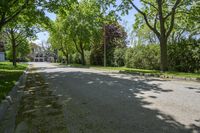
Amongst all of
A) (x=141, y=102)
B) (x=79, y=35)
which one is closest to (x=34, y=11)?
(x=141, y=102)

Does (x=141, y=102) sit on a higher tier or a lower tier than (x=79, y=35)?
lower

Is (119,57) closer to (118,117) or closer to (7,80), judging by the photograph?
(7,80)

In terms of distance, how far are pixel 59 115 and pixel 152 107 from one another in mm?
2469

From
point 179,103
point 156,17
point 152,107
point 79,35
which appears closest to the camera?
point 152,107

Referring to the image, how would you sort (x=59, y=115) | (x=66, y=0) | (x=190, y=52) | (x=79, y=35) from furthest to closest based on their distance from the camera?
(x=79, y=35) → (x=190, y=52) → (x=66, y=0) → (x=59, y=115)

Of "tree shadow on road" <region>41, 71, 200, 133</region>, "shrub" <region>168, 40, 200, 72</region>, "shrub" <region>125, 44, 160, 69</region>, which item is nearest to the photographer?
"tree shadow on road" <region>41, 71, 200, 133</region>

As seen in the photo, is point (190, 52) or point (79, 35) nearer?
point (190, 52)

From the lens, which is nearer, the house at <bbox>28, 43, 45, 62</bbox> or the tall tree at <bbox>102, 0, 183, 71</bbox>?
the tall tree at <bbox>102, 0, 183, 71</bbox>

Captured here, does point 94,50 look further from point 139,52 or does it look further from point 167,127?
point 167,127

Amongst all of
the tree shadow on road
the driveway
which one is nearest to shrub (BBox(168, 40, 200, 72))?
the driveway

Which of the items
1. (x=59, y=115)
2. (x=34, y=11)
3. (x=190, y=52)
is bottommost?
(x=59, y=115)

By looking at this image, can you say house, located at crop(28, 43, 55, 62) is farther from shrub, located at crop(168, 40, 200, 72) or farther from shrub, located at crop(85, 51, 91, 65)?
shrub, located at crop(168, 40, 200, 72)

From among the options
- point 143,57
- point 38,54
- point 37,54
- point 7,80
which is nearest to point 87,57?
point 143,57

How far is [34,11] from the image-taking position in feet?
69.3
